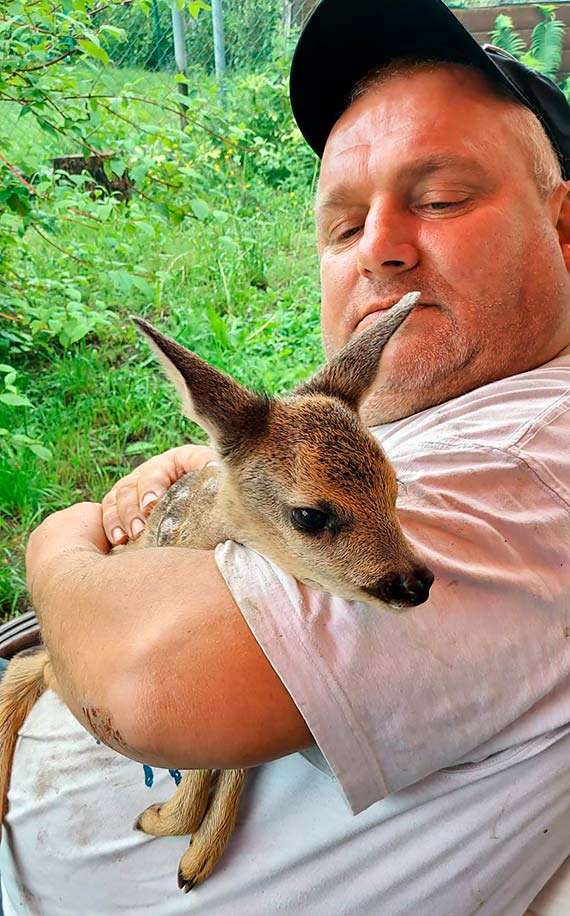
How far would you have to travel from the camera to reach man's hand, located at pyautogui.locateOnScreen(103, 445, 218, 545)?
1.96 m

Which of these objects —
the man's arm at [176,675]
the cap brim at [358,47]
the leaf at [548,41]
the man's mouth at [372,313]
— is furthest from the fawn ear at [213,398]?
the leaf at [548,41]

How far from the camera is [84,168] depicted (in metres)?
2.69

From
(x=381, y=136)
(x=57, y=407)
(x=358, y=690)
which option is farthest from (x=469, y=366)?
(x=57, y=407)

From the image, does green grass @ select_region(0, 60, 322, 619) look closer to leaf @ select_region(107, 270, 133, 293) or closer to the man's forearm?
leaf @ select_region(107, 270, 133, 293)

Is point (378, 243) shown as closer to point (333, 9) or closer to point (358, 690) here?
point (333, 9)

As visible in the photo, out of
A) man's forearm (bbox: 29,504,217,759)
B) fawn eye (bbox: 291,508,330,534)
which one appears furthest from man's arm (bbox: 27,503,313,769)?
fawn eye (bbox: 291,508,330,534)

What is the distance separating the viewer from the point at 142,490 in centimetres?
203

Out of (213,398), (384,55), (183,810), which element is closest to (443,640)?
(213,398)

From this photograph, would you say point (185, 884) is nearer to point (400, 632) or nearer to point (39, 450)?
point (400, 632)

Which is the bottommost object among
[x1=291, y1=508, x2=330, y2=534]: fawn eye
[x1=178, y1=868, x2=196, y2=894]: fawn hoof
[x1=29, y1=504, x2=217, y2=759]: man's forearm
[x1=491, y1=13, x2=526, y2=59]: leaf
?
[x1=178, y1=868, x2=196, y2=894]: fawn hoof

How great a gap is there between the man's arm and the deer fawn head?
6.9 inches

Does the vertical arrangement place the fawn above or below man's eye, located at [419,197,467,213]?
below

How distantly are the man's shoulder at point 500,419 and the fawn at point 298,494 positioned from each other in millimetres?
122

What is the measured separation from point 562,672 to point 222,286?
8.51 ft
